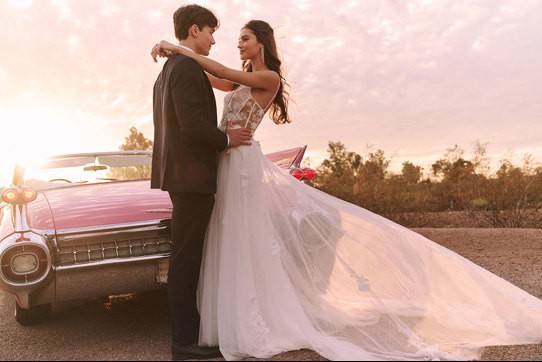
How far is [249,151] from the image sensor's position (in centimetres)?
316

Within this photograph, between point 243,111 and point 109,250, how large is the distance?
1.37m

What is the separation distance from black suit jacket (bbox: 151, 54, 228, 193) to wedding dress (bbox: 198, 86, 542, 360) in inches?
11.1

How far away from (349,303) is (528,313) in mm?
1235

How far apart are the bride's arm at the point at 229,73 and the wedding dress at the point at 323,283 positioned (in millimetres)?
135

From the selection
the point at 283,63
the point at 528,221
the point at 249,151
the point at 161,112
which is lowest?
the point at 528,221

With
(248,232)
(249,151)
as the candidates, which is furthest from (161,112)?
(248,232)

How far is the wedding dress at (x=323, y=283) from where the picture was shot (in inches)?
108

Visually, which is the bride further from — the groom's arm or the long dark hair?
the groom's arm

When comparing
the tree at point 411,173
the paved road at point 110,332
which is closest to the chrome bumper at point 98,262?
the paved road at point 110,332

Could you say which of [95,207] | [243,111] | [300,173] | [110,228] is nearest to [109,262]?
[110,228]

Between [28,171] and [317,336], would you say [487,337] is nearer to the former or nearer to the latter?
[317,336]

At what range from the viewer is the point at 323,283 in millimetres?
3006

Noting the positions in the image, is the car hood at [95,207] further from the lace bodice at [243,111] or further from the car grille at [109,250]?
the lace bodice at [243,111]

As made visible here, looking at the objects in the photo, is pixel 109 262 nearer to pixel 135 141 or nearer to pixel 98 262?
pixel 98 262
